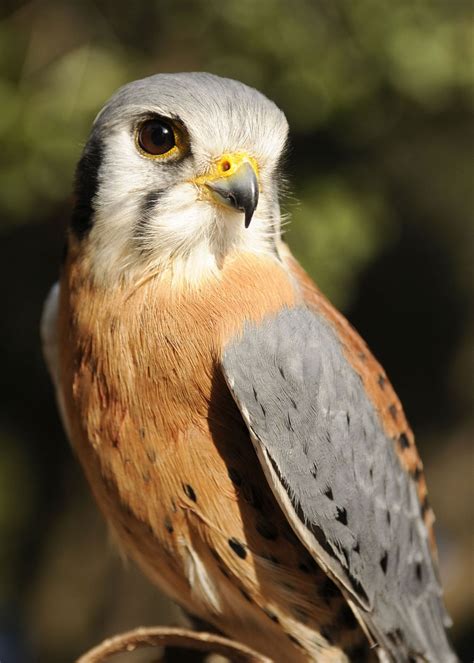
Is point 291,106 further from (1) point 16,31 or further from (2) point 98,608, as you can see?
(2) point 98,608

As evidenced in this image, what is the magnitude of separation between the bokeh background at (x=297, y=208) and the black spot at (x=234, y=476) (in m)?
0.83

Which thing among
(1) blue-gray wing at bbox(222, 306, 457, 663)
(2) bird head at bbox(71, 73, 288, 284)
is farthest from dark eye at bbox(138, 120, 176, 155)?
(1) blue-gray wing at bbox(222, 306, 457, 663)

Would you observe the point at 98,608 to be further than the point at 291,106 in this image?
Yes

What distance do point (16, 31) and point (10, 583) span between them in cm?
359

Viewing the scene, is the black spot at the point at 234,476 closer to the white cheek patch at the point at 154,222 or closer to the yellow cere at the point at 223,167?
the white cheek patch at the point at 154,222

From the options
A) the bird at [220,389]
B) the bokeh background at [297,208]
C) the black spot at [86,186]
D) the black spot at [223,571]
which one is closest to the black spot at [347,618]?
the bird at [220,389]

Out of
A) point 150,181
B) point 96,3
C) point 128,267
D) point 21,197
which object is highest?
point 96,3

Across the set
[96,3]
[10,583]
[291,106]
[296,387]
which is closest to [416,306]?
[291,106]

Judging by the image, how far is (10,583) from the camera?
18.1ft

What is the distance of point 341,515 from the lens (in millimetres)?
2084

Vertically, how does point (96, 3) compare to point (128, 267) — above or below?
above

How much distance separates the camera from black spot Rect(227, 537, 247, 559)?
197 cm

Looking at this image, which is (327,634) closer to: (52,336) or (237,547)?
(237,547)

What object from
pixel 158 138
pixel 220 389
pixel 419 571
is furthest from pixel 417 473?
pixel 158 138
